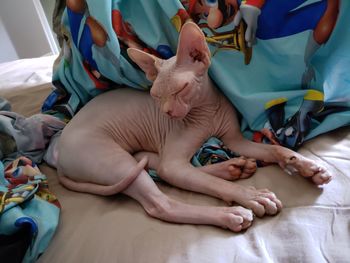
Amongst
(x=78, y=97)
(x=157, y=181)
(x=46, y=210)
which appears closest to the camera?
(x=46, y=210)

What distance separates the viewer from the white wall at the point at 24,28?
2.61m

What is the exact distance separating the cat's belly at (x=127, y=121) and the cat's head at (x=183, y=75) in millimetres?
142

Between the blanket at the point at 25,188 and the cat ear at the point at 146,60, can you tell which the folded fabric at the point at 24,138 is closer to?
the blanket at the point at 25,188

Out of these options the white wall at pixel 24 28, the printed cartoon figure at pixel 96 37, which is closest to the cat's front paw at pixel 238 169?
the printed cartoon figure at pixel 96 37

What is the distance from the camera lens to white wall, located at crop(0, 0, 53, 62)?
2.61m

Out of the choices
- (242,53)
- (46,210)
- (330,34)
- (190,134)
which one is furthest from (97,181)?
(330,34)

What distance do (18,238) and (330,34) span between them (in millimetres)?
726

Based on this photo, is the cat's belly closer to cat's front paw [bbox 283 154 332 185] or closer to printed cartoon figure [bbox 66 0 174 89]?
printed cartoon figure [bbox 66 0 174 89]

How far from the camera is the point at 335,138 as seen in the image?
70 cm

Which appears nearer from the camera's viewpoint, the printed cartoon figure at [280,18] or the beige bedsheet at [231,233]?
the beige bedsheet at [231,233]

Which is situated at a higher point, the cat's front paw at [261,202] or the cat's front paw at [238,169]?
the cat's front paw at [261,202]

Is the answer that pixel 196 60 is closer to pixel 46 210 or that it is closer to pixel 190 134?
pixel 190 134

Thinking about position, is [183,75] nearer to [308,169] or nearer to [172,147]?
[172,147]

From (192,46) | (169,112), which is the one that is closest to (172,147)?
(169,112)
